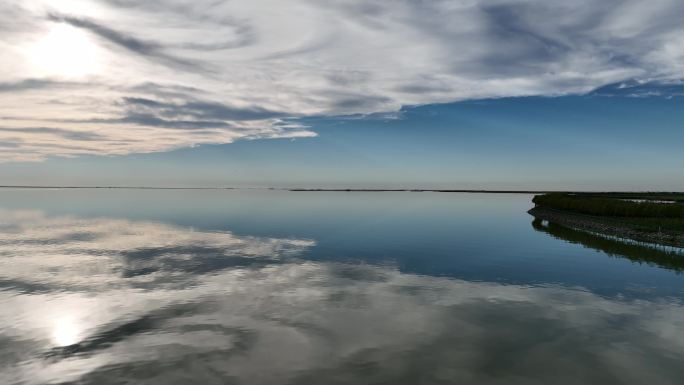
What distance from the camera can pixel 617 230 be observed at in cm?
5834

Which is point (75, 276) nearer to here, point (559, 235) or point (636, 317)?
point (636, 317)

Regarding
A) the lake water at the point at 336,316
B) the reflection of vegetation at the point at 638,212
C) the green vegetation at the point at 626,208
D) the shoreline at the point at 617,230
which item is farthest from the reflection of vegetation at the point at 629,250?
the green vegetation at the point at 626,208

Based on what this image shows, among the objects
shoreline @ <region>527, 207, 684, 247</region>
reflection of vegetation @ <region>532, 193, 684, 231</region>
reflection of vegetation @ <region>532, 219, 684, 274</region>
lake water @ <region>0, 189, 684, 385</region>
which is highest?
reflection of vegetation @ <region>532, 193, 684, 231</region>

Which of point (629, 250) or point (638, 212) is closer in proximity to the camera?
point (629, 250)

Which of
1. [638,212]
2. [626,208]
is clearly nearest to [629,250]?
[638,212]

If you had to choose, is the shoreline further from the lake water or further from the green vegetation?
the lake water

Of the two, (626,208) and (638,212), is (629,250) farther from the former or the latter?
(626,208)

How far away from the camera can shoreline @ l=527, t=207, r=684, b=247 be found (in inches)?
1930

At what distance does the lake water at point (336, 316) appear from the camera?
15.5 metres

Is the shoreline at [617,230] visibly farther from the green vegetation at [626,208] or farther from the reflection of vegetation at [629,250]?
the green vegetation at [626,208]

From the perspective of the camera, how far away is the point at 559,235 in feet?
197

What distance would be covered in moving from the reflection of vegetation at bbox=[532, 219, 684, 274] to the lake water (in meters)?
0.50

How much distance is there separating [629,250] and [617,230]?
15037mm

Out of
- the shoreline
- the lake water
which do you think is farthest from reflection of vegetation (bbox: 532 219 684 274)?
the shoreline
